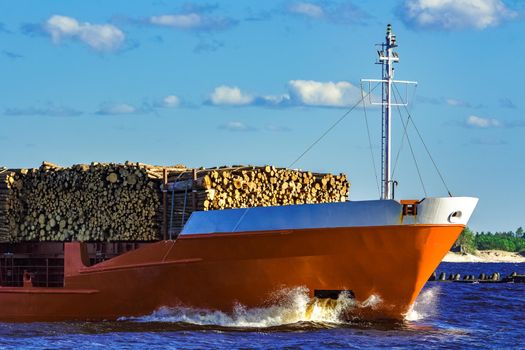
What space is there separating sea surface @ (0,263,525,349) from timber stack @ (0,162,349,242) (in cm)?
214

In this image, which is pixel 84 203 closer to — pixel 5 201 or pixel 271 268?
pixel 5 201

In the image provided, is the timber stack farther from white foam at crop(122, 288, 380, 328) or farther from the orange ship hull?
white foam at crop(122, 288, 380, 328)

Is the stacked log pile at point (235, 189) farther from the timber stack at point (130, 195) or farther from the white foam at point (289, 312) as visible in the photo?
the white foam at point (289, 312)

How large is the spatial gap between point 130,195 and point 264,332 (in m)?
4.83

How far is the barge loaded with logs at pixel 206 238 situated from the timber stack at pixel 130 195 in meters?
0.03

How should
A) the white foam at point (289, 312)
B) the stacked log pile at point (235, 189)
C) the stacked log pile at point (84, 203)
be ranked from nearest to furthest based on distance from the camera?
1. the white foam at point (289, 312)
2. the stacked log pile at point (235, 189)
3. the stacked log pile at point (84, 203)

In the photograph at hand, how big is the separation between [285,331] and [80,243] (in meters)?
5.82

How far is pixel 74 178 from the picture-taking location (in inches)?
1041

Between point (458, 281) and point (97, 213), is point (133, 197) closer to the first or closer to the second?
point (97, 213)

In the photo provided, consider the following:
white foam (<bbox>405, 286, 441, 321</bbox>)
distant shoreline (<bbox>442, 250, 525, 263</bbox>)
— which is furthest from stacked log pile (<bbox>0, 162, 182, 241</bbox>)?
distant shoreline (<bbox>442, 250, 525, 263</bbox>)

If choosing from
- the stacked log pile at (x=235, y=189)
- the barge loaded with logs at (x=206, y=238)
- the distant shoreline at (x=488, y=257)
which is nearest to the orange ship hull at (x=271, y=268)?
the barge loaded with logs at (x=206, y=238)

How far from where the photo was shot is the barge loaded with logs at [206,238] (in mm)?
22547

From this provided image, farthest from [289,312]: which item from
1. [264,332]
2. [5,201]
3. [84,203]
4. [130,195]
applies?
[5,201]

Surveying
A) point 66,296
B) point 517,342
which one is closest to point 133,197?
point 66,296
